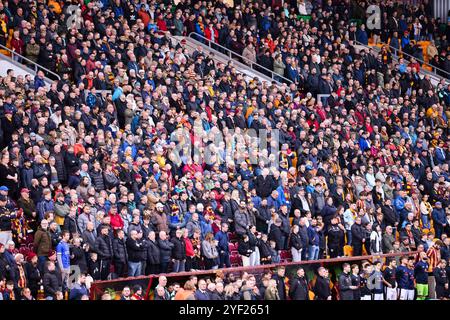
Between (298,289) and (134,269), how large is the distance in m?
3.23

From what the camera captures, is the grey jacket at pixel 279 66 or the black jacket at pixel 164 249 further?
the grey jacket at pixel 279 66

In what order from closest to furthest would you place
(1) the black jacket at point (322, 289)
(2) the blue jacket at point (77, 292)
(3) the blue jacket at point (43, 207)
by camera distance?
(2) the blue jacket at point (77, 292), (3) the blue jacket at point (43, 207), (1) the black jacket at point (322, 289)

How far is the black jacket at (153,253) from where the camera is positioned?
79.9 feet

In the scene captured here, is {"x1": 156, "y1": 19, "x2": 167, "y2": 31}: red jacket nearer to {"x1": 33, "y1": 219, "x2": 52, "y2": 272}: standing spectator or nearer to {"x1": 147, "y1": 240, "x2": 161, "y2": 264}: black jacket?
{"x1": 147, "y1": 240, "x2": 161, "y2": 264}: black jacket

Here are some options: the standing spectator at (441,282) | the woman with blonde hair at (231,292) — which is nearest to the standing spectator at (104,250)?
the woman with blonde hair at (231,292)

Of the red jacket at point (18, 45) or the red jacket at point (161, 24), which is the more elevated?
the red jacket at point (161, 24)

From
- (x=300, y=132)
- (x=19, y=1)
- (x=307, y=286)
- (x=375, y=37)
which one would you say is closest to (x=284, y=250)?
(x=307, y=286)

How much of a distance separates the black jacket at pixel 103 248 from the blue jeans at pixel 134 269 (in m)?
0.58

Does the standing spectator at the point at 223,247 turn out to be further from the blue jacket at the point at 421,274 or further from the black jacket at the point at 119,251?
the blue jacket at the point at 421,274

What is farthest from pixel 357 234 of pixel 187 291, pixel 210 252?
pixel 187 291

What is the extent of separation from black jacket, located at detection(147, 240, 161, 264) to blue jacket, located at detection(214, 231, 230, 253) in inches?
70.9

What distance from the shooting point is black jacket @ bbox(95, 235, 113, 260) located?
77.2 ft

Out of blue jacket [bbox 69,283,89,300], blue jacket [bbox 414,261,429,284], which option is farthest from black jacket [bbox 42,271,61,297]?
blue jacket [bbox 414,261,429,284]

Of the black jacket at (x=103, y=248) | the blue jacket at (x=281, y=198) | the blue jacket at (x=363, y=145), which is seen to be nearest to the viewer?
the black jacket at (x=103, y=248)
